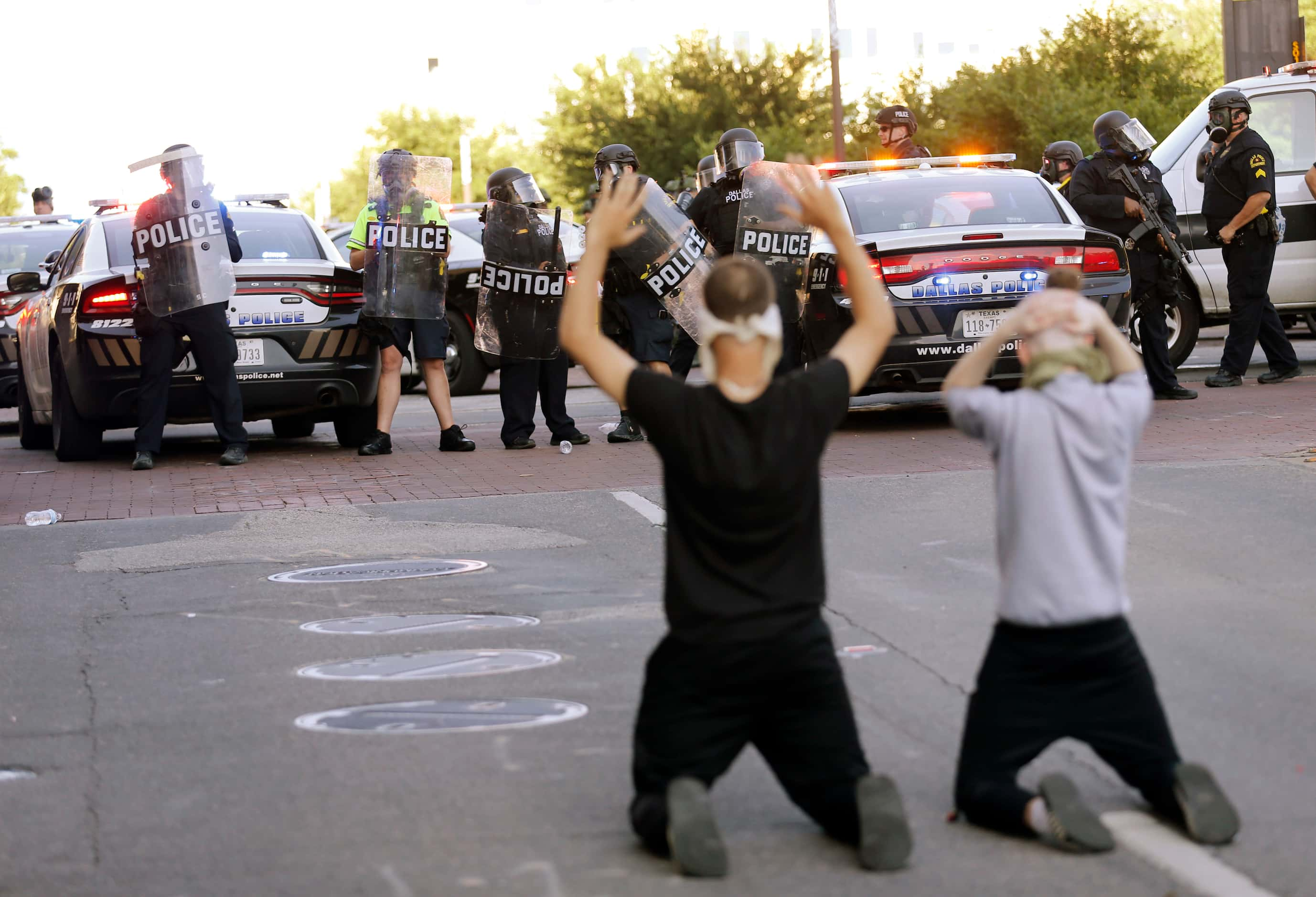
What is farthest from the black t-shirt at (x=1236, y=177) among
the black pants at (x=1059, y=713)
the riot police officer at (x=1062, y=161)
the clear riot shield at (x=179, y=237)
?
the black pants at (x=1059, y=713)

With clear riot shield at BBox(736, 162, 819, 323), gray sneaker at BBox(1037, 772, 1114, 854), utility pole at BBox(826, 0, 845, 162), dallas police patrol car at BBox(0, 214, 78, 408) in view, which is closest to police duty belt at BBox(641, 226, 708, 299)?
clear riot shield at BBox(736, 162, 819, 323)

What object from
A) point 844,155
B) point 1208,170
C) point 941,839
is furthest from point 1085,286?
point 844,155

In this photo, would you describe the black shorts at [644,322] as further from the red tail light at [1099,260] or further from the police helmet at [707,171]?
the red tail light at [1099,260]

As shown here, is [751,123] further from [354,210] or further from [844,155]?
[354,210]

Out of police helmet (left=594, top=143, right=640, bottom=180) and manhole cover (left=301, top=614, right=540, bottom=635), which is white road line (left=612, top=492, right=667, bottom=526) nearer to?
manhole cover (left=301, top=614, right=540, bottom=635)

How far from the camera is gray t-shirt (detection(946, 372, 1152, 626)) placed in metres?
3.94

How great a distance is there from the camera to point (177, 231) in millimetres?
10852

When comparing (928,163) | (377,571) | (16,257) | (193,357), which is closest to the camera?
(377,571)

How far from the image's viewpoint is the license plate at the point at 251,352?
11.3m

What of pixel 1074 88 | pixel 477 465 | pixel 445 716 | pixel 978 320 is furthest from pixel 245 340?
pixel 1074 88

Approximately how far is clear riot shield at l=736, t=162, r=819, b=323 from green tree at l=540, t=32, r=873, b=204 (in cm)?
3483

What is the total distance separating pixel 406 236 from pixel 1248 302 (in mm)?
5971

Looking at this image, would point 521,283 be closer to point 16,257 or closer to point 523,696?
point 523,696

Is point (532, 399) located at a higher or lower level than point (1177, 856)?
higher
